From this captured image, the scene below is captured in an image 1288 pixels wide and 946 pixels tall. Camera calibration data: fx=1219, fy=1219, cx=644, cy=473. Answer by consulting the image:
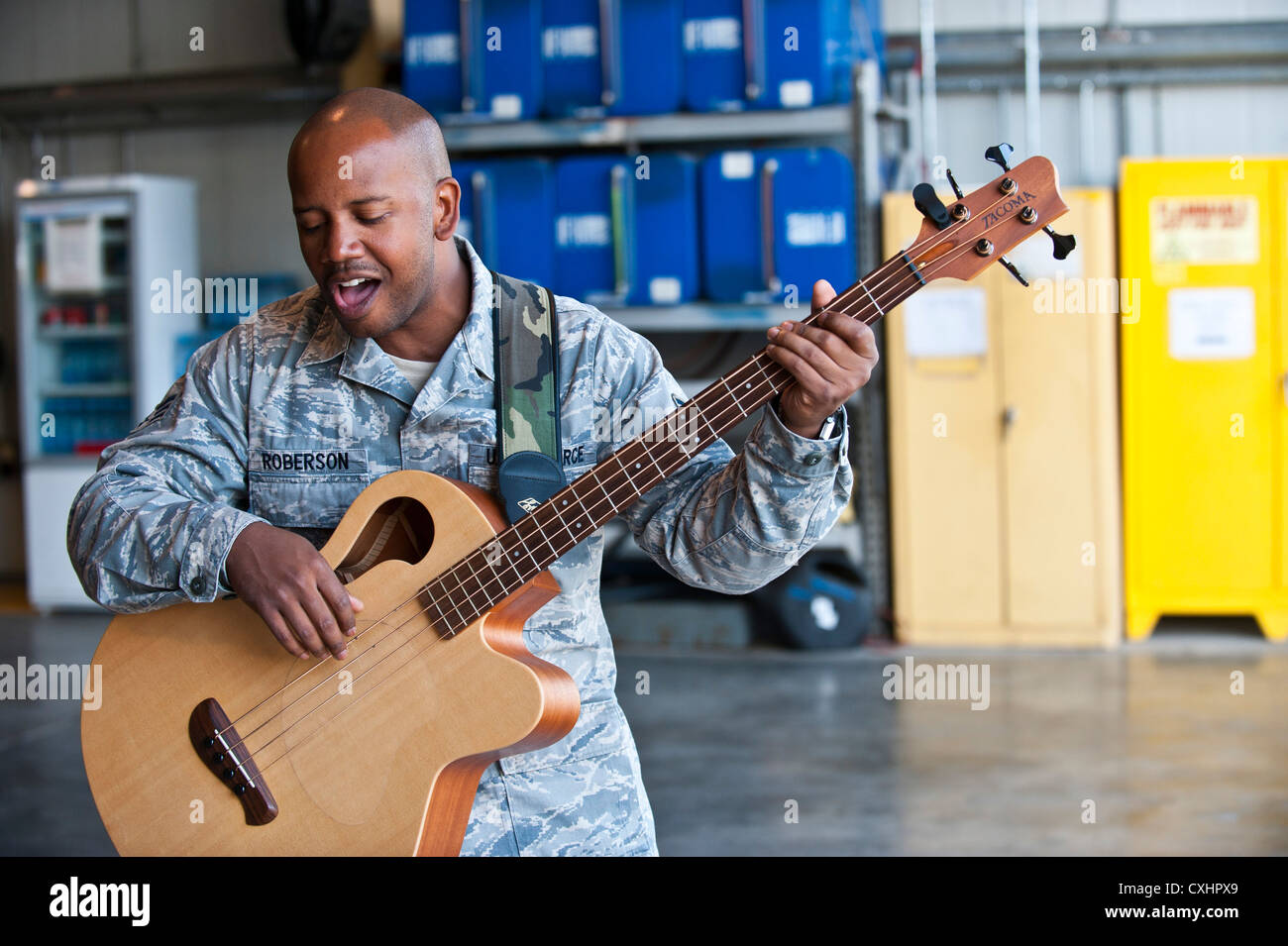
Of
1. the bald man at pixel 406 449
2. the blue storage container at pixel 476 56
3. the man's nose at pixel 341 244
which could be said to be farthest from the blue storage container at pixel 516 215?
A: the man's nose at pixel 341 244

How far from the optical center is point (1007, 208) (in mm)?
1488

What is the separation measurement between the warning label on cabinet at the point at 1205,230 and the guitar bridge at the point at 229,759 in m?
5.43

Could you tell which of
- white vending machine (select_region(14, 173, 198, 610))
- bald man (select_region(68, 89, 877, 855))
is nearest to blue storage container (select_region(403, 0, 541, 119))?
white vending machine (select_region(14, 173, 198, 610))

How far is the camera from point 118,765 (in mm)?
1588

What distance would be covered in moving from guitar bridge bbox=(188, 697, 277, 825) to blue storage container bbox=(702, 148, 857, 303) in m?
4.29

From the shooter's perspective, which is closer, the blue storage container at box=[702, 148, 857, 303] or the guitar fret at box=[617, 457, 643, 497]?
the guitar fret at box=[617, 457, 643, 497]

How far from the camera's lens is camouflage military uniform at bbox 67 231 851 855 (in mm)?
1534

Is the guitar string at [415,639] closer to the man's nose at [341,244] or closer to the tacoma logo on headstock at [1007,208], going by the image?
the tacoma logo on headstock at [1007,208]

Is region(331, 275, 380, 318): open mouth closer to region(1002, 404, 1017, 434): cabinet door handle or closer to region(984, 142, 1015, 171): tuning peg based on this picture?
region(984, 142, 1015, 171): tuning peg

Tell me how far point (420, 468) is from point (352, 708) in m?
0.33

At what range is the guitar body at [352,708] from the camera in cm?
146

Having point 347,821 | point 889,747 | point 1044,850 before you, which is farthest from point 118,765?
point 889,747

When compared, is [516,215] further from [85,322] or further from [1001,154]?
[1001,154]
